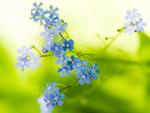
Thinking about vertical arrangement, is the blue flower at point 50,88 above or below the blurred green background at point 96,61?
below

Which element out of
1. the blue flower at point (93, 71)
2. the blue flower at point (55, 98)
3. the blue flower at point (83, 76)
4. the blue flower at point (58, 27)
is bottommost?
the blue flower at point (55, 98)

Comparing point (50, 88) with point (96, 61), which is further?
point (96, 61)

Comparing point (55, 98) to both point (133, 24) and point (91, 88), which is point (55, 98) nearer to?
point (133, 24)

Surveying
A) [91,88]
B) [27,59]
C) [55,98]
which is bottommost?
[55,98]

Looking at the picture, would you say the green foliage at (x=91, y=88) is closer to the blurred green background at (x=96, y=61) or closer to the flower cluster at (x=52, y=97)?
the blurred green background at (x=96, y=61)

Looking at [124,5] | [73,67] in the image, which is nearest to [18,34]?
[124,5]

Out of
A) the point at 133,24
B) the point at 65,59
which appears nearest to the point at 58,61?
the point at 65,59

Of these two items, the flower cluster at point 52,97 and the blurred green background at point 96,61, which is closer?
the flower cluster at point 52,97

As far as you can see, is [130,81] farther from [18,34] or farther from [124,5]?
[18,34]

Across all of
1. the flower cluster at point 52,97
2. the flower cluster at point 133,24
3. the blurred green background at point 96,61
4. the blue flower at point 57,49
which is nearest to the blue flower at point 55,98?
the flower cluster at point 52,97
